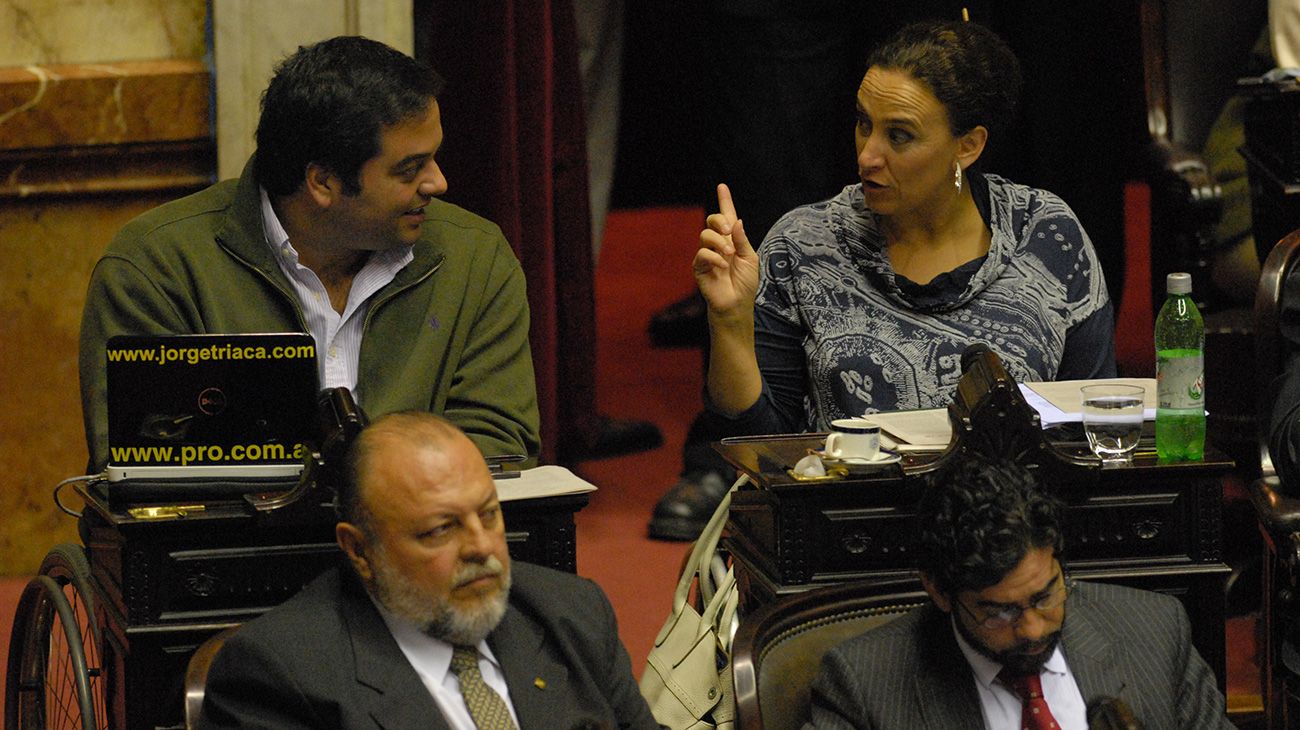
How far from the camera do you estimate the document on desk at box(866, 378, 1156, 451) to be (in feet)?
10.2

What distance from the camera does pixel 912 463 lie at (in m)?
3.00

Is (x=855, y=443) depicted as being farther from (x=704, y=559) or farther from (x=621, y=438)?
(x=621, y=438)

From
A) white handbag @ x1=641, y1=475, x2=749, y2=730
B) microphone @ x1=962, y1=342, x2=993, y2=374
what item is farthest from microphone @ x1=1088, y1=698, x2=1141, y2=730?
microphone @ x1=962, y1=342, x2=993, y2=374

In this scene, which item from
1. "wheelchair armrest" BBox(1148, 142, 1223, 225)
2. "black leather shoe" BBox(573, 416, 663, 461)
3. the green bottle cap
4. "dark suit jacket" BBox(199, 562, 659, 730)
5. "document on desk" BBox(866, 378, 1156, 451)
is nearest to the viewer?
"dark suit jacket" BBox(199, 562, 659, 730)

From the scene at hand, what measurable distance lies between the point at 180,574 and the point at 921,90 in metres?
1.66

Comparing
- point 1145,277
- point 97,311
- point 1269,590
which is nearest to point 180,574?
point 97,311

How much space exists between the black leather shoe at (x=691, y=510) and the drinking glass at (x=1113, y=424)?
6.30 feet

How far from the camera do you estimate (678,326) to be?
23.0 feet

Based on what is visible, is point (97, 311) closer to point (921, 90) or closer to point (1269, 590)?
point (921, 90)

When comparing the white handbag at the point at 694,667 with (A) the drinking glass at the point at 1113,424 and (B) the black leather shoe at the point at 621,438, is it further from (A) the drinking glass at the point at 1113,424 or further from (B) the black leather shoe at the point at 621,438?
(B) the black leather shoe at the point at 621,438

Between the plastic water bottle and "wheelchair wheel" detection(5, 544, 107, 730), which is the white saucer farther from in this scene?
"wheelchair wheel" detection(5, 544, 107, 730)

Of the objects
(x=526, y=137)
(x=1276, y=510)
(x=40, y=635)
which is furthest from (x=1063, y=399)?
(x=526, y=137)

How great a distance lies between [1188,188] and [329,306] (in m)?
2.38

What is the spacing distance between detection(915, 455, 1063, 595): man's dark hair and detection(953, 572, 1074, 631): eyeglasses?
0.04 metres
